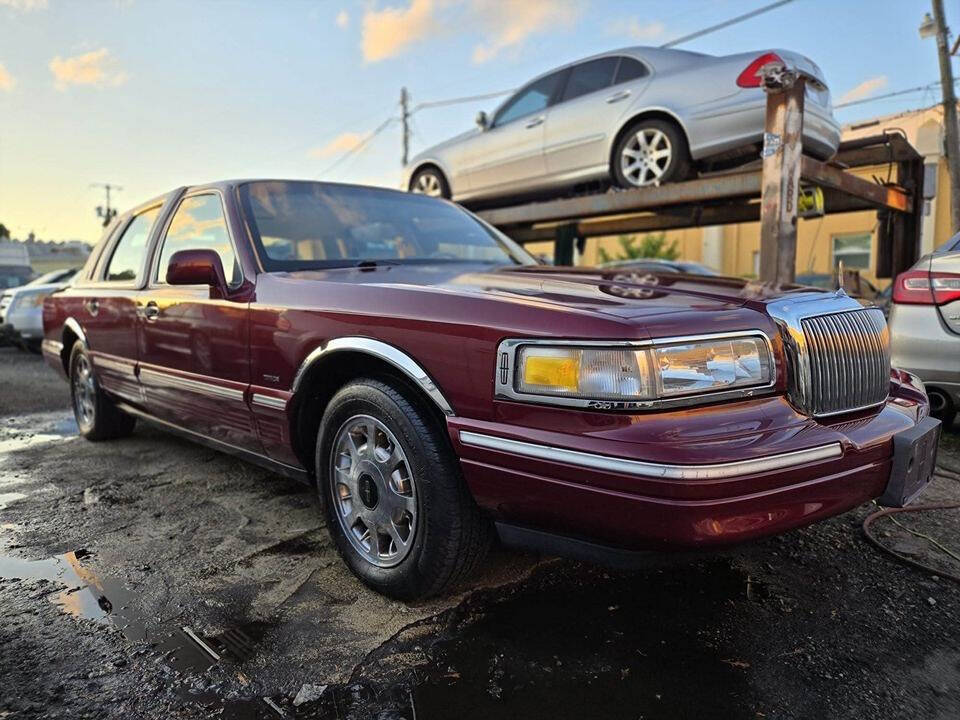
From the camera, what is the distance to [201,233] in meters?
3.45

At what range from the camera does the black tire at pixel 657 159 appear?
588 centimetres

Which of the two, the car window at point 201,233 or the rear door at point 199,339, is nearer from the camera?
the rear door at point 199,339

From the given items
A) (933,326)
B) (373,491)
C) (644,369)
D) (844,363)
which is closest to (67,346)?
(373,491)

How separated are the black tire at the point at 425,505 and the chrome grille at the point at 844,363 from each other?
1.03 m

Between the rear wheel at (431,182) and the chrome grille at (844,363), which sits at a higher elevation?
the rear wheel at (431,182)

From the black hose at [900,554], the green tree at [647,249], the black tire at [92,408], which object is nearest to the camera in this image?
the black hose at [900,554]

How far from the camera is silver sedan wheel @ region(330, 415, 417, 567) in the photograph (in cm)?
229

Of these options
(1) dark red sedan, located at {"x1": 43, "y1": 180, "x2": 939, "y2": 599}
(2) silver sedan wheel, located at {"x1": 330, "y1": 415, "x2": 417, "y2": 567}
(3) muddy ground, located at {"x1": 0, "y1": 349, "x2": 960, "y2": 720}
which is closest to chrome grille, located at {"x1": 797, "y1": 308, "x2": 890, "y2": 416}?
(1) dark red sedan, located at {"x1": 43, "y1": 180, "x2": 939, "y2": 599}

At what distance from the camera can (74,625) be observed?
225cm

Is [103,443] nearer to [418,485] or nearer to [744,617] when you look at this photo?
[418,485]

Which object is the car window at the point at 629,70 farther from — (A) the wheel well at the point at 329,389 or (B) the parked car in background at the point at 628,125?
(A) the wheel well at the point at 329,389

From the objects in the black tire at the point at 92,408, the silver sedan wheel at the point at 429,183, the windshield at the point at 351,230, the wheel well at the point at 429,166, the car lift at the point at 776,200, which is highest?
the wheel well at the point at 429,166

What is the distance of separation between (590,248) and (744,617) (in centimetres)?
2746

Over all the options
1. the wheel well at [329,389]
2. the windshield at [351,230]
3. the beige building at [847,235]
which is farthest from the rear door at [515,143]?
the beige building at [847,235]
